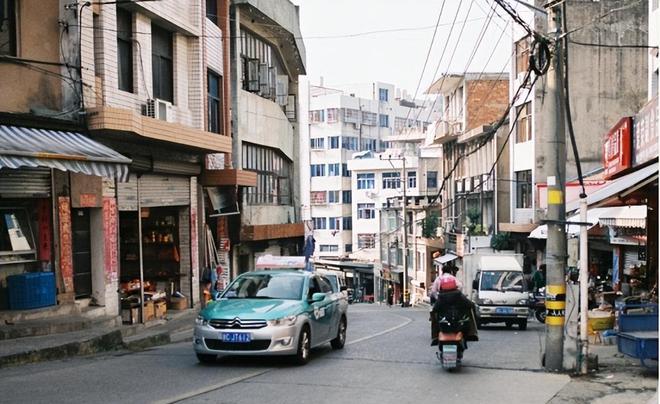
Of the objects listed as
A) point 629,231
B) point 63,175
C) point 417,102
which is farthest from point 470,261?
point 417,102

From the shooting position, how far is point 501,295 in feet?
81.5

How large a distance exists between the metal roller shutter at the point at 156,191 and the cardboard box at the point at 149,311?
258cm

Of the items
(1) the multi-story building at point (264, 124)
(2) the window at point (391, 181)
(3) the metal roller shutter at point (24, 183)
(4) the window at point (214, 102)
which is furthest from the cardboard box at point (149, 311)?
(2) the window at point (391, 181)

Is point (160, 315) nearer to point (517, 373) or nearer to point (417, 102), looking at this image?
point (517, 373)

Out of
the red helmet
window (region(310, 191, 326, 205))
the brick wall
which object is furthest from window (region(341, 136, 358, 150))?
the red helmet

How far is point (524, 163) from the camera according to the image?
39438 mm

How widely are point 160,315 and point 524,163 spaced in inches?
940

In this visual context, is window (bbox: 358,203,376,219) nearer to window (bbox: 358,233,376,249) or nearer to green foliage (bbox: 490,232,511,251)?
window (bbox: 358,233,376,249)

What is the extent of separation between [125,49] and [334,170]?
5543 cm

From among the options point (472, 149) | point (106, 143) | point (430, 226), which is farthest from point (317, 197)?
point (106, 143)

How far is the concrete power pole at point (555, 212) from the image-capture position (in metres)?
11.8

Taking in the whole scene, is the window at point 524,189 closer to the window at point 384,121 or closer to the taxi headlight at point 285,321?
the taxi headlight at point 285,321

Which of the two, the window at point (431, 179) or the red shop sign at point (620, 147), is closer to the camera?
the red shop sign at point (620, 147)

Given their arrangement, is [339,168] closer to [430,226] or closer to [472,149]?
[430,226]
